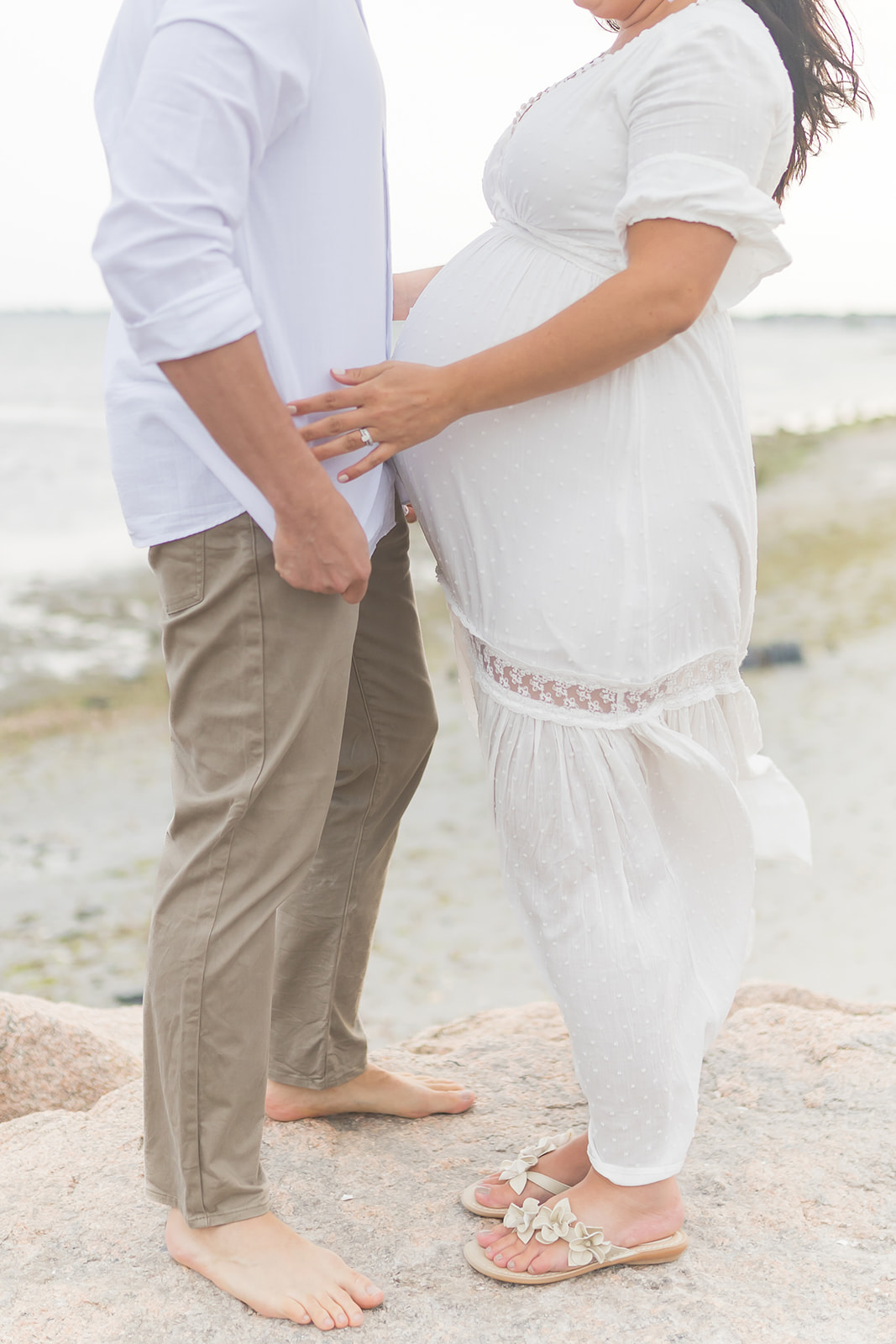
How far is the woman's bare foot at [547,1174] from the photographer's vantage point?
180 cm

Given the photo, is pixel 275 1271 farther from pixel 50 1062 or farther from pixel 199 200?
pixel 199 200

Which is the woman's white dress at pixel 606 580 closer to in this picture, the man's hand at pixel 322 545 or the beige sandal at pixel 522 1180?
the beige sandal at pixel 522 1180

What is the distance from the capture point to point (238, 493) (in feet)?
4.72

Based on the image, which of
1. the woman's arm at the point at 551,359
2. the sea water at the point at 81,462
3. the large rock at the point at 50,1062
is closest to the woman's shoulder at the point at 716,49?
the woman's arm at the point at 551,359

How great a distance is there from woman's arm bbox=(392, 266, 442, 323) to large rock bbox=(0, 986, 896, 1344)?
4.68ft

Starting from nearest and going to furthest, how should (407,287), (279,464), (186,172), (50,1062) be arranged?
(186,172) → (279,464) → (407,287) → (50,1062)

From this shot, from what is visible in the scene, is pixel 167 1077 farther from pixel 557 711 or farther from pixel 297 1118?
pixel 557 711

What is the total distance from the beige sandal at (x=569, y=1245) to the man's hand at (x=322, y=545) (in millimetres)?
Result: 952

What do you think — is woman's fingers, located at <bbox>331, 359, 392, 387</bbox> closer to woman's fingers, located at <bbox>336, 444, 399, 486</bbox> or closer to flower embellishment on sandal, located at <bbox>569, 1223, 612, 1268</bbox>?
woman's fingers, located at <bbox>336, 444, 399, 486</bbox>

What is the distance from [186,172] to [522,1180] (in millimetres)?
1489

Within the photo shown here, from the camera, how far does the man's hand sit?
1415 mm

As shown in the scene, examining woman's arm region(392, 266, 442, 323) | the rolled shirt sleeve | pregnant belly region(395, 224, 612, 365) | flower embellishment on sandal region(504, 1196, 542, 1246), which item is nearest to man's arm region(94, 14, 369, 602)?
the rolled shirt sleeve

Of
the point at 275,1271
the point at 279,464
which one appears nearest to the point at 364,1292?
the point at 275,1271

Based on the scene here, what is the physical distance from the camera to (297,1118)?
2.08 m
